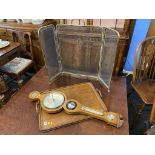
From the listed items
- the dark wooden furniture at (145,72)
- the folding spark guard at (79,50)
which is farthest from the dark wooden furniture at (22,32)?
the dark wooden furniture at (145,72)

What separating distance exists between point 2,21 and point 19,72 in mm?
892

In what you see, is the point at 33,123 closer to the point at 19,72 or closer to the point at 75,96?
the point at 75,96

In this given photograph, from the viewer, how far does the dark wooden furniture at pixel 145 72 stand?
1.37 meters

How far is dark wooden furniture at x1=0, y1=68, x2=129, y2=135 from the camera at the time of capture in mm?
856

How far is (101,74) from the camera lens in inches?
49.0

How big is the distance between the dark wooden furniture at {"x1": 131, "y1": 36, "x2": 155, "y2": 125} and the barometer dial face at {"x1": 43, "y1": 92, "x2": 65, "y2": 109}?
29.4 inches

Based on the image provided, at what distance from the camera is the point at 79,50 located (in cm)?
125

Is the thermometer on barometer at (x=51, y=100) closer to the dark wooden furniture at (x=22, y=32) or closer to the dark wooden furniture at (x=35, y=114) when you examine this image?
the dark wooden furniture at (x=35, y=114)

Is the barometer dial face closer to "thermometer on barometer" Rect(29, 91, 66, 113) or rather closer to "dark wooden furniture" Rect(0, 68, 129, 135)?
"thermometer on barometer" Rect(29, 91, 66, 113)

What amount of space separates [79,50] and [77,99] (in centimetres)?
43

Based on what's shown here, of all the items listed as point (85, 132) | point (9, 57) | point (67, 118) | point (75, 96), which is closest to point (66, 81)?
point (75, 96)

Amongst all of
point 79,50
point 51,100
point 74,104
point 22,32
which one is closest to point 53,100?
point 51,100

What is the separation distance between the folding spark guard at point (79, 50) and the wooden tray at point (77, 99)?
0.16m

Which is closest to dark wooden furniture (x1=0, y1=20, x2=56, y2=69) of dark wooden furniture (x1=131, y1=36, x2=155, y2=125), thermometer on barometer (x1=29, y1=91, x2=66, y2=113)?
thermometer on barometer (x1=29, y1=91, x2=66, y2=113)
